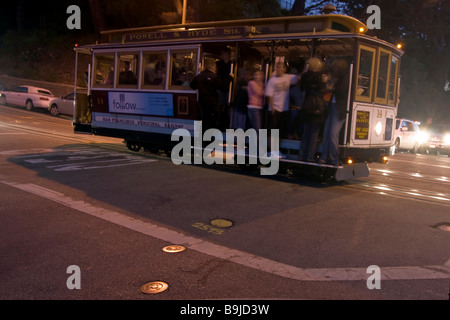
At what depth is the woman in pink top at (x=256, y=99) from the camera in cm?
985

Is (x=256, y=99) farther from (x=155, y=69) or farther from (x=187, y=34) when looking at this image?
(x=155, y=69)

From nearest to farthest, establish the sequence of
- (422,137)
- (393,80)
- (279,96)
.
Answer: (279,96), (393,80), (422,137)

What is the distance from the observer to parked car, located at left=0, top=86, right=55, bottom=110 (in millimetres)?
26297

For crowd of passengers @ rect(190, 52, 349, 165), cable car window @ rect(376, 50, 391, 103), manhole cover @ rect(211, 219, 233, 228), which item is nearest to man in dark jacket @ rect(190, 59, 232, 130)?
crowd of passengers @ rect(190, 52, 349, 165)

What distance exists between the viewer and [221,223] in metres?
6.34

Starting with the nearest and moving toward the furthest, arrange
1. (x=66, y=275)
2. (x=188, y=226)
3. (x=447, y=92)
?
(x=66, y=275) → (x=188, y=226) → (x=447, y=92)

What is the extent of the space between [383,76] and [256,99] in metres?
2.90

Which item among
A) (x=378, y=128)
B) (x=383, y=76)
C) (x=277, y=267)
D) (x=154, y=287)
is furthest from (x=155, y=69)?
(x=154, y=287)

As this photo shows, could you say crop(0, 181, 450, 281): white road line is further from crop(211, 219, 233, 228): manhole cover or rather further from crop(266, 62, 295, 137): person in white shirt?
crop(266, 62, 295, 137): person in white shirt

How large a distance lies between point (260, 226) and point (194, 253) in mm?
1469

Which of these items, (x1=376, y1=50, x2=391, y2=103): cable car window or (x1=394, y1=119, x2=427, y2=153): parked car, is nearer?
(x1=376, y1=50, x2=391, y2=103): cable car window
